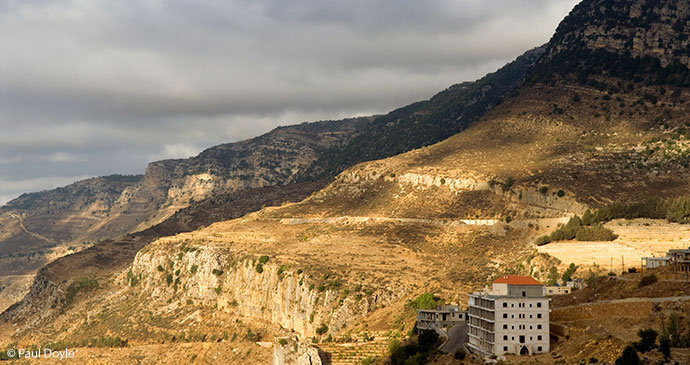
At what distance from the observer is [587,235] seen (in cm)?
10812

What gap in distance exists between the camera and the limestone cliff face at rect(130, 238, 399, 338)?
357 ft

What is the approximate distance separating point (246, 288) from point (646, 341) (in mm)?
69920

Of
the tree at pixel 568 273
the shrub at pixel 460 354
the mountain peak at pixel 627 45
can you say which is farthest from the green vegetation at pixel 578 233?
the mountain peak at pixel 627 45

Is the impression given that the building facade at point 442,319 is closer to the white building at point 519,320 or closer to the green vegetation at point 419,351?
the green vegetation at point 419,351

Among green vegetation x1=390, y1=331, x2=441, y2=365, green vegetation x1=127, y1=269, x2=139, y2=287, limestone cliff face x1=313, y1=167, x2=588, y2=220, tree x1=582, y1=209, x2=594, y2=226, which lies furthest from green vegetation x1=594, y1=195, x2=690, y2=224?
green vegetation x1=127, y1=269, x2=139, y2=287

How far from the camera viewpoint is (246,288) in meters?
125

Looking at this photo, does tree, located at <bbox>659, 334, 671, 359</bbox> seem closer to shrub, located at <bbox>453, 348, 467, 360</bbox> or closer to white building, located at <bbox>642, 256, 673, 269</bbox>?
shrub, located at <bbox>453, 348, 467, 360</bbox>

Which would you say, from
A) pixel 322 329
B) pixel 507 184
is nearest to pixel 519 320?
pixel 322 329

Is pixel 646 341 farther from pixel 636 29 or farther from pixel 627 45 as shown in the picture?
pixel 636 29

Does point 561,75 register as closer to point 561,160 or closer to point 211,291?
point 561,160

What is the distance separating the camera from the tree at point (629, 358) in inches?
2442

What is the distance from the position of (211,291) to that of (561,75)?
8128cm

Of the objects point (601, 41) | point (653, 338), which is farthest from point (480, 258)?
point (601, 41)

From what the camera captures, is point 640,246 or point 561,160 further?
point 561,160
